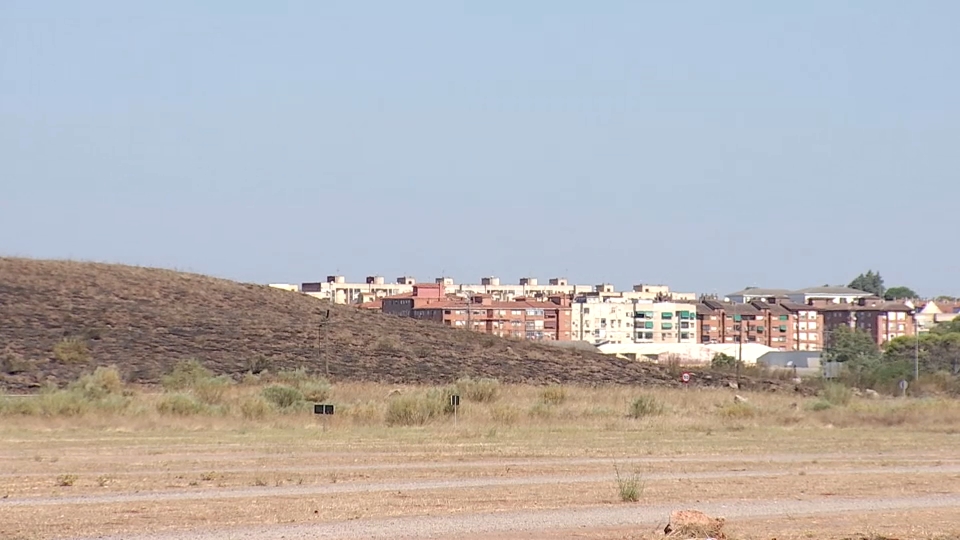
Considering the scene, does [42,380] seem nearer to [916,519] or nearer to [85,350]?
[85,350]

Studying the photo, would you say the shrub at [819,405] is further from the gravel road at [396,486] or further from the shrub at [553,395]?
the gravel road at [396,486]

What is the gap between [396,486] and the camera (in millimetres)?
21922

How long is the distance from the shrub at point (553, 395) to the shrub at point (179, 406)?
40.8ft

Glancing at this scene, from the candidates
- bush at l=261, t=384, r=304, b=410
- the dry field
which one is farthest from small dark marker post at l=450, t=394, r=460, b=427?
bush at l=261, t=384, r=304, b=410

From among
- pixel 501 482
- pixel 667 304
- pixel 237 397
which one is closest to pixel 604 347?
pixel 667 304

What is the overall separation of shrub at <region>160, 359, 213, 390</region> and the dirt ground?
1500cm

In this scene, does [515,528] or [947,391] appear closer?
[515,528]

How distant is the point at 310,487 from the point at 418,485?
1693mm

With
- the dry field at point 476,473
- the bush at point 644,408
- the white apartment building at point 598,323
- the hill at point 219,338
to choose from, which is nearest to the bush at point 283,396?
the dry field at point 476,473

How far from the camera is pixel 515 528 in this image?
16797mm

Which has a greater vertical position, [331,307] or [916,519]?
[331,307]

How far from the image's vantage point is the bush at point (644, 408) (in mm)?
43225

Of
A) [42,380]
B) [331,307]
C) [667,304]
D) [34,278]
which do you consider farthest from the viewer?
[667,304]

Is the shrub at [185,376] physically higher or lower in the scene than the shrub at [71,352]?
lower
